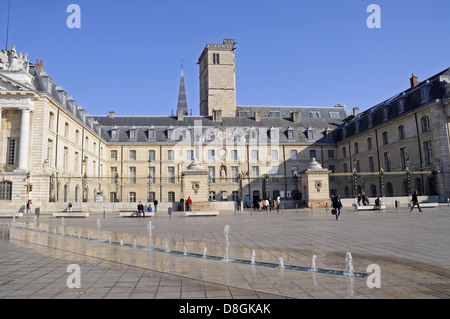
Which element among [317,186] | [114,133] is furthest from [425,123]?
[114,133]

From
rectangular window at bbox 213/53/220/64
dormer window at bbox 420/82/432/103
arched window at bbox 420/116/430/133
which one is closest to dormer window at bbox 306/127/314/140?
arched window at bbox 420/116/430/133

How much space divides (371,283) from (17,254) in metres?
7.70

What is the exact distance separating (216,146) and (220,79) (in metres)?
16.2

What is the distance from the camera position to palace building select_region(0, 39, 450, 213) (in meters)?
30.6

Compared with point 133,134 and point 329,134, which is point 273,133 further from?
point 133,134

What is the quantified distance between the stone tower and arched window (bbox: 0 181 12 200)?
36.2m

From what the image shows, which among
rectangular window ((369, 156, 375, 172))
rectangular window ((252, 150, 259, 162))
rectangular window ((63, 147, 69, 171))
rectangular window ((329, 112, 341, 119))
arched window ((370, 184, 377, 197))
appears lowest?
arched window ((370, 184, 377, 197))

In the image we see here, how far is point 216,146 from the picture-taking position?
168 ft

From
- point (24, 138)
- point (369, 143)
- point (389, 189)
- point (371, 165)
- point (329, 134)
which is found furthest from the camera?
point (329, 134)

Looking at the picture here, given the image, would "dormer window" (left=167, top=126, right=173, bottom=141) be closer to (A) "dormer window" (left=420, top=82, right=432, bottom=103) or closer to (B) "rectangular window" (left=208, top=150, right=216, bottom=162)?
(B) "rectangular window" (left=208, top=150, right=216, bottom=162)

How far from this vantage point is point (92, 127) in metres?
46.9

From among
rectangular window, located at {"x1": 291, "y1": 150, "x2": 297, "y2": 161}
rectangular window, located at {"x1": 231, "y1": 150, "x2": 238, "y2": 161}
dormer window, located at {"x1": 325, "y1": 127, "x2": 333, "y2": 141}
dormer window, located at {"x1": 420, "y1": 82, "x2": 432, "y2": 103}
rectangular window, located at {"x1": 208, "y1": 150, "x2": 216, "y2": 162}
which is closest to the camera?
dormer window, located at {"x1": 420, "y1": 82, "x2": 432, "y2": 103}

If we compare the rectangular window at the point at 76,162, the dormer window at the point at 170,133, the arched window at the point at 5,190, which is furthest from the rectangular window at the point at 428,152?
the arched window at the point at 5,190

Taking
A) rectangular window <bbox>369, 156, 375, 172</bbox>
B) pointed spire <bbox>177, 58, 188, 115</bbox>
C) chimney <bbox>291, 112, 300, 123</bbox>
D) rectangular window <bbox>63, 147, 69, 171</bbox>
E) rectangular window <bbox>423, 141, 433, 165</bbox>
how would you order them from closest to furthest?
rectangular window <bbox>423, 141, 433, 165</bbox>
rectangular window <bbox>63, 147, 69, 171</bbox>
rectangular window <bbox>369, 156, 375, 172</bbox>
chimney <bbox>291, 112, 300, 123</bbox>
pointed spire <bbox>177, 58, 188, 115</bbox>
